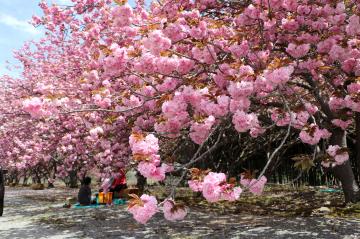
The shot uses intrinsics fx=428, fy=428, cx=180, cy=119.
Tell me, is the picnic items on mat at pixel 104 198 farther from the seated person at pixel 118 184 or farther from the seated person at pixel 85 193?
the seated person at pixel 118 184

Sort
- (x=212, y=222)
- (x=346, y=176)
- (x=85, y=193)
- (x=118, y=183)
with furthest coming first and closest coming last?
(x=118, y=183)
(x=85, y=193)
(x=346, y=176)
(x=212, y=222)

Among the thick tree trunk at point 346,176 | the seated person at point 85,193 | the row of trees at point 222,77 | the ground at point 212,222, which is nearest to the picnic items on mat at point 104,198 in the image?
the seated person at point 85,193

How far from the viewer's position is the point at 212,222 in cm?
832

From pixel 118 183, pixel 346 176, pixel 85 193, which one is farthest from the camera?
pixel 118 183

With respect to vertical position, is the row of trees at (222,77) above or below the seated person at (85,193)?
above

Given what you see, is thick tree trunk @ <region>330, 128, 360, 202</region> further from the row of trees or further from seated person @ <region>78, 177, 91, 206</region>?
seated person @ <region>78, 177, 91, 206</region>

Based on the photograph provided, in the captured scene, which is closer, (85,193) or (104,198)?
(85,193)

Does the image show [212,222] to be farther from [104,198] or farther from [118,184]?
[118,184]

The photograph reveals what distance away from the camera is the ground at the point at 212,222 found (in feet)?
22.6

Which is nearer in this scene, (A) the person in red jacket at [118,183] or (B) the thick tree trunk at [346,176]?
(B) the thick tree trunk at [346,176]

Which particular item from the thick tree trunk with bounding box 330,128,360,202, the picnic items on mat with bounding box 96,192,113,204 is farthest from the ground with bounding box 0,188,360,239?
the picnic items on mat with bounding box 96,192,113,204

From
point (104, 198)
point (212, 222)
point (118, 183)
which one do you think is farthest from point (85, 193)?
point (212, 222)

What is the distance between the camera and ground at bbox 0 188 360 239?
6.90 meters

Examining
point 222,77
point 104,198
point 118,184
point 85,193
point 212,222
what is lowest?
point 212,222
